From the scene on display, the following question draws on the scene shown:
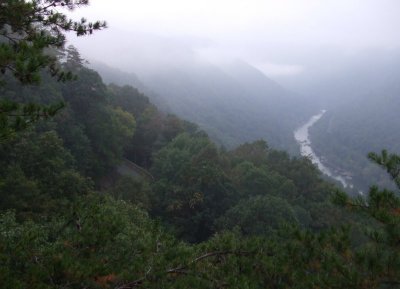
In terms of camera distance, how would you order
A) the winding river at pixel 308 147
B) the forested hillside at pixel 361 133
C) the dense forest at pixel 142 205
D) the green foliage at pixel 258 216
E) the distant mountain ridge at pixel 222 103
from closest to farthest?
the dense forest at pixel 142 205 < the green foliage at pixel 258 216 < the winding river at pixel 308 147 < the forested hillside at pixel 361 133 < the distant mountain ridge at pixel 222 103

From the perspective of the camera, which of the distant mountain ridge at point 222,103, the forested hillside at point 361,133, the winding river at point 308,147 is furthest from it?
the distant mountain ridge at point 222,103

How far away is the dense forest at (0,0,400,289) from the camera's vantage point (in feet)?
16.0

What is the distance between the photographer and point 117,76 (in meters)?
79.7

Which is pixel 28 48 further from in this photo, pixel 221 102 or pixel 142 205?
pixel 221 102

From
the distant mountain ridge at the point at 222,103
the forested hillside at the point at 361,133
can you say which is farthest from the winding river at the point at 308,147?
the distant mountain ridge at the point at 222,103

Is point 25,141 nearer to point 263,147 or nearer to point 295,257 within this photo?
point 295,257

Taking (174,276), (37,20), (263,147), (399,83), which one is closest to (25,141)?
(37,20)

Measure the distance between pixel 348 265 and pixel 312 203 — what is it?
2176cm

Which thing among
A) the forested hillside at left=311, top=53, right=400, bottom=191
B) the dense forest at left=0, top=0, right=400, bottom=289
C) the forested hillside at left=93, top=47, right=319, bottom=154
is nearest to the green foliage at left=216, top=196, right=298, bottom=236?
the dense forest at left=0, top=0, right=400, bottom=289

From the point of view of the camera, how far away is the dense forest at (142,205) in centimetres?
488

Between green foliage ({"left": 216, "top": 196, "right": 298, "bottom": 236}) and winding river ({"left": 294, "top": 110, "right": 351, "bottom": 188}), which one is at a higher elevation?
green foliage ({"left": 216, "top": 196, "right": 298, "bottom": 236})

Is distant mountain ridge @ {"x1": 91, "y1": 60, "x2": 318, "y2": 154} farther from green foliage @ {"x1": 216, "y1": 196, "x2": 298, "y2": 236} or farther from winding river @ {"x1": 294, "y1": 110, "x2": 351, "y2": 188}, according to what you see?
green foliage @ {"x1": 216, "y1": 196, "x2": 298, "y2": 236}

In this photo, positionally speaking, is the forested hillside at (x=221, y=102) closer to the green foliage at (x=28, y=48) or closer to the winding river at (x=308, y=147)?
the winding river at (x=308, y=147)

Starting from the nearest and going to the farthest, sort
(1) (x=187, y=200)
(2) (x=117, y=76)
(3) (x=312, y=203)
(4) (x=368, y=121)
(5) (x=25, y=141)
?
(5) (x=25, y=141) < (1) (x=187, y=200) < (3) (x=312, y=203) < (2) (x=117, y=76) < (4) (x=368, y=121)
